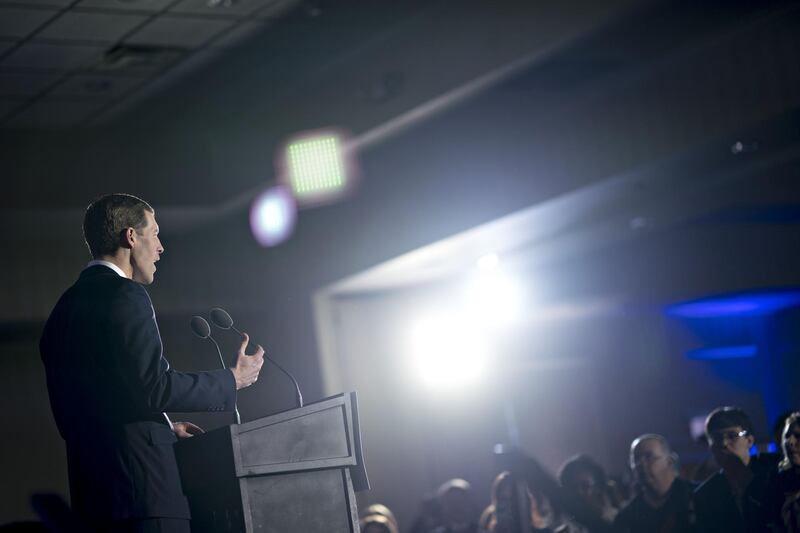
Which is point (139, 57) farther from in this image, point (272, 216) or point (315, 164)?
point (272, 216)

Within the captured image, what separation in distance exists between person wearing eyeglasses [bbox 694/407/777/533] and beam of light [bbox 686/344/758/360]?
16.3 feet

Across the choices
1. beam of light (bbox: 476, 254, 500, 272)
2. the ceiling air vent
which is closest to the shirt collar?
the ceiling air vent

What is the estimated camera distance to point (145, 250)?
7.95 feet

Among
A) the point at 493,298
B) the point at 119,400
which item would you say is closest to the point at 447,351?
the point at 493,298

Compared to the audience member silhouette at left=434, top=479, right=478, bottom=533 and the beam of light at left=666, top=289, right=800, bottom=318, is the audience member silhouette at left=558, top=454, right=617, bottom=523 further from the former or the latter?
the beam of light at left=666, top=289, right=800, bottom=318

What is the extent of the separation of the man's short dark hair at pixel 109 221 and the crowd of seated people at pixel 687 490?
1.39m

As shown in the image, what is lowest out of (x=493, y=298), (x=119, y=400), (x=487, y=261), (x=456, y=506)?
(x=456, y=506)

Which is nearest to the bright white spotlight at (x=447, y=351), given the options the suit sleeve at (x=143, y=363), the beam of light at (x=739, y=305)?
the beam of light at (x=739, y=305)

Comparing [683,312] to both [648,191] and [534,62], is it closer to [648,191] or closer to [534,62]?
[648,191]

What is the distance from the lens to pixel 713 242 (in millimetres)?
8469

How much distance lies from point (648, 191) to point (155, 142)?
11.6 feet

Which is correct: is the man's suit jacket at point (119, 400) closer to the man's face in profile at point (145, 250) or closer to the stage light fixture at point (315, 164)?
the man's face in profile at point (145, 250)

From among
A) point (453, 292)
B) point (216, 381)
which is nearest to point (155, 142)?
point (453, 292)

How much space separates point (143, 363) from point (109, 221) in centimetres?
33
